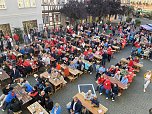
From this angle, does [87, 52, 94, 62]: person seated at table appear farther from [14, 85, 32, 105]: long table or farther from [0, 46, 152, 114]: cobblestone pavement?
[14, 85, 32, 105]: long table

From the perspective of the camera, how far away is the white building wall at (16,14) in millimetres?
20656

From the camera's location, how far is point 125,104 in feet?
35.3

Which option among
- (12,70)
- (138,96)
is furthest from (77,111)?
(12,70)

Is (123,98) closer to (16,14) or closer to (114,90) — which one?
(114,90)

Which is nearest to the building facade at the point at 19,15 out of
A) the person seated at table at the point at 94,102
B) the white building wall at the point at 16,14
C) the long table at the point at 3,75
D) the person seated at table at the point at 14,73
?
the white building wall at the point at 16,14

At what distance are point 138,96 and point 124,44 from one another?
951cm

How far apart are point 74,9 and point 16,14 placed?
9.04 meters

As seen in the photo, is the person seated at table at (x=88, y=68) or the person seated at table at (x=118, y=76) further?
the person seated at table at (x=88, y=68)

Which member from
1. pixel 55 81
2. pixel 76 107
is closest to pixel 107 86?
pixel 76 107

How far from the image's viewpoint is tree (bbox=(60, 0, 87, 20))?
86.6ft

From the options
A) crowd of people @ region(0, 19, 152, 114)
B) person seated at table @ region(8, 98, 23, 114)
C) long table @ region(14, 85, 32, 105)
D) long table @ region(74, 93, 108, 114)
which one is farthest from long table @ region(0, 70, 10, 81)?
long table @ region(74, 93, 108, 114)

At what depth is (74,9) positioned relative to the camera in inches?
1038

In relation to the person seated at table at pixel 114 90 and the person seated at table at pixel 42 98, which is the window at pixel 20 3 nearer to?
the person seated at table at pixel 42 98

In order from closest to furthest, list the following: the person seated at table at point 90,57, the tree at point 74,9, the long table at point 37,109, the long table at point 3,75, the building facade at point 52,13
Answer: the long table at point 37,109
the long table at point 3,75
the person seated at table at point 90,57
the tree at point 74,9
the building facade at point 52,13
